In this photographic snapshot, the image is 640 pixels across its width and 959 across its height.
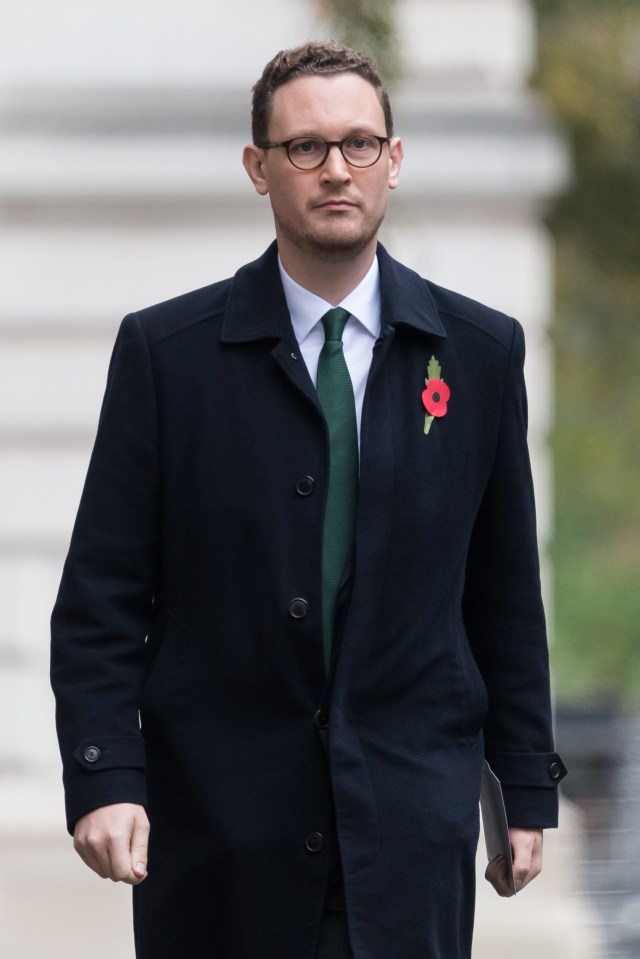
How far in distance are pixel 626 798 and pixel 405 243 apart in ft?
10.3

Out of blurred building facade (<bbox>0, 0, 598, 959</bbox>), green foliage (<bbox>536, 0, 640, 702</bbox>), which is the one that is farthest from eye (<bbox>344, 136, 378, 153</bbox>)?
green foliage (<bbox>536, 0, 640, 702</bbox>)

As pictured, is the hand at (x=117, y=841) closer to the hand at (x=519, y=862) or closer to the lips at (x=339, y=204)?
the hand at (x=519, y=862)

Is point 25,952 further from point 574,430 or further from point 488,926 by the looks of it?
point 574,430

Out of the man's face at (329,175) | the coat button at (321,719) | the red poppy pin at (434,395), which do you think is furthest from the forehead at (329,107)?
the coat button at (321,719)

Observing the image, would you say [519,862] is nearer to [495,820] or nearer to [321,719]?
[495,820]

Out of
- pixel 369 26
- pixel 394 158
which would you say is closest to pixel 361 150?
pixel 394 158

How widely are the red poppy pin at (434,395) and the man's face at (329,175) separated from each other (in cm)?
22

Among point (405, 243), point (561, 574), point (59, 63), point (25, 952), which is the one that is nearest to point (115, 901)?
point (25, 952)

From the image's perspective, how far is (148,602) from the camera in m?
2.87

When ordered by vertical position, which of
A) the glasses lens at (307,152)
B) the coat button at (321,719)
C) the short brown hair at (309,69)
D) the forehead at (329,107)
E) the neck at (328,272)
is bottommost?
the coat button at (321,719)

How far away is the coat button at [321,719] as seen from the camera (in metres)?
2.75

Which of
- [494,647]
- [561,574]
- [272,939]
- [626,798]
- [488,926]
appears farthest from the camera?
[561,574]

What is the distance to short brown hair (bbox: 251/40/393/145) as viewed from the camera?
2793 mm

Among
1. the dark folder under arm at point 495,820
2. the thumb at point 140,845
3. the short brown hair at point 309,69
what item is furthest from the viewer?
the dark folder under arm at point 495,820
